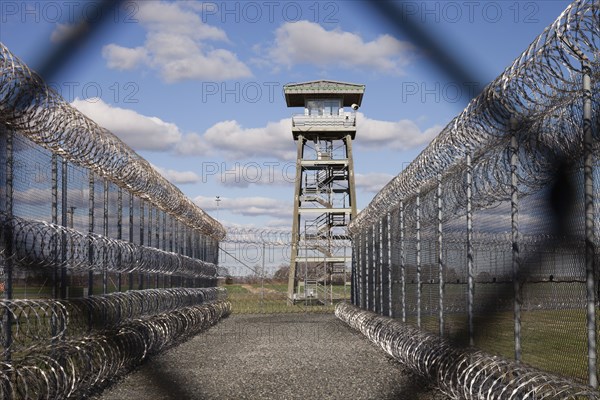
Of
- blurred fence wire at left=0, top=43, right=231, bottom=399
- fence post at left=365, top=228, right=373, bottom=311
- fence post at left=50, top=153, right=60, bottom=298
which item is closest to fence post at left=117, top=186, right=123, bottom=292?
blurred fence wire at left=0, top=43, right=231, bottom=399

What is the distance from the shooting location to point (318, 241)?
113ft

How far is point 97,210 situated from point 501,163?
20.4 ft

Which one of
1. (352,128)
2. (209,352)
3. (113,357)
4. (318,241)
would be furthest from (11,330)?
(352,128)

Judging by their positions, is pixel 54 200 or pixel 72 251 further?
pixel 72 251

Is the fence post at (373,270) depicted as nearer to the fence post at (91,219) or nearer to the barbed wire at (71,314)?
the barbed wire at (71,314)

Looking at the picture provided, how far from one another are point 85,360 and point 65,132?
8.56ft

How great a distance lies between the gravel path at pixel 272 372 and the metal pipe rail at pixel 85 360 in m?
0.23

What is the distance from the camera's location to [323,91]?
36.2m

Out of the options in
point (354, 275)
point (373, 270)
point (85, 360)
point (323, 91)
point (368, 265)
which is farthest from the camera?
point (323, 91)

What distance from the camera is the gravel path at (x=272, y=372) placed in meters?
9.95

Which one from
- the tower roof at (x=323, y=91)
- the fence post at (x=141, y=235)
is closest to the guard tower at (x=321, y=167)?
the tower roof at (x=323, y=91)

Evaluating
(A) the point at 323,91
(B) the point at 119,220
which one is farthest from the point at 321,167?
(B) the point at 119,220

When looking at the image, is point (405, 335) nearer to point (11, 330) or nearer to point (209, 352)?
point (209, 352)

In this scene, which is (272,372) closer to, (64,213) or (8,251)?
(64,213)
